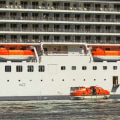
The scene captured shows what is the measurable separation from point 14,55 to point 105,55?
1237 centimetres

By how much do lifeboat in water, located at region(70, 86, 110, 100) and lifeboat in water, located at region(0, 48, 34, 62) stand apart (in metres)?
7.32

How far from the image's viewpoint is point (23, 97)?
73.3m

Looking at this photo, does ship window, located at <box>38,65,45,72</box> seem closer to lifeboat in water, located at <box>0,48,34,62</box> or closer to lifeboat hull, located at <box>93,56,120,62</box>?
lifeboat in water, located at <box>0,48,34,62</box>

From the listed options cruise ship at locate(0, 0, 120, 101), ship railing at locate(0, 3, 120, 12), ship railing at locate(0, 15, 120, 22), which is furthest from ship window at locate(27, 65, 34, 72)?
ship railing at locate(0, 3, 120, 12)

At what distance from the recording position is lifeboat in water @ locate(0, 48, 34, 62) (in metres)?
74.8

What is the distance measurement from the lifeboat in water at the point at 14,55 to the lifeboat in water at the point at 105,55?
8.84m

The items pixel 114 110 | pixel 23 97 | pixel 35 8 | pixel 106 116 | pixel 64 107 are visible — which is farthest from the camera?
pixel 35 8

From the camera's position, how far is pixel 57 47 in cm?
7888

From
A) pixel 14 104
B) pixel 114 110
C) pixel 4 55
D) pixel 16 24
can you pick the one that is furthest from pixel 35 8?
pixel 114 110

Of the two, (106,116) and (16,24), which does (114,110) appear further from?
(16,24)

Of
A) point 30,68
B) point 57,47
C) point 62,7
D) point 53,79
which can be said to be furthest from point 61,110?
point 62,7

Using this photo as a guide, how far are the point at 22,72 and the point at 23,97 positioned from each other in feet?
10.5

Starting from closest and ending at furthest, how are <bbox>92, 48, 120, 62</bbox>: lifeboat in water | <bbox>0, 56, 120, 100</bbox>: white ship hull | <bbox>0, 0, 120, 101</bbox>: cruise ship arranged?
1. <bbox>0, 56, 120, 100</bbox>: white ship hull
2. <bbox>0, 0, 120, 101</bbox>: cruise ship
3. <bbox>92, 48, 120, 62</bbox>: lifeboat in water

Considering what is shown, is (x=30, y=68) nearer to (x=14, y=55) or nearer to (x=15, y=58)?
(x=15, y=58)
